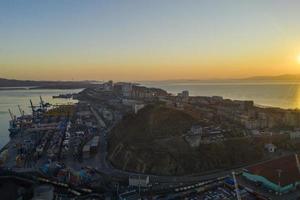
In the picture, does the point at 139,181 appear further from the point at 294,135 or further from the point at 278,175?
the point at 294,135

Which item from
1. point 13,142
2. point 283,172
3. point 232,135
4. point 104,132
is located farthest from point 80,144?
point 283,172

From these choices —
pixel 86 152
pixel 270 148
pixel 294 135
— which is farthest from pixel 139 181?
pixel 294 135

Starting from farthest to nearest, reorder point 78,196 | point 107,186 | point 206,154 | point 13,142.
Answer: point 13,142 → point 206,154 → point 107,186 → point 78,196

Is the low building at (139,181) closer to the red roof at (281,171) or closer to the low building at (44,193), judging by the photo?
the low building at (44,193)

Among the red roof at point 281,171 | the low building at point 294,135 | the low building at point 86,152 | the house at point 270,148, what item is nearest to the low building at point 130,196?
the red roof at point 281,171

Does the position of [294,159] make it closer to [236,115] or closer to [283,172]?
[283,172]

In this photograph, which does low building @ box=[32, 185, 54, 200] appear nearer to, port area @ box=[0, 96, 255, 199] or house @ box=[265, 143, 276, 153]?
port area @ box=[0, 96, 255, 199]

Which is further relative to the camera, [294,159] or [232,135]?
[232,135]

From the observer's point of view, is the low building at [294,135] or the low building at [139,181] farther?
the low building at [294,135]
